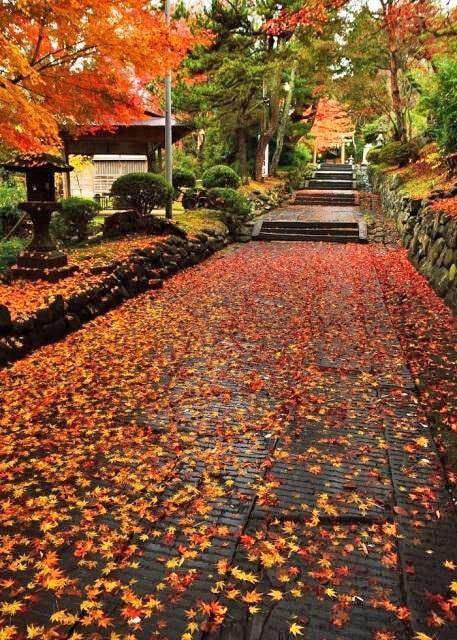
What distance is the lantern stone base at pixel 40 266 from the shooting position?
8.37 meters

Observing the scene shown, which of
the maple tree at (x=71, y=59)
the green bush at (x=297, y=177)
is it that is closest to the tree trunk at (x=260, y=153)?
the green bush at (x=297, y=177)

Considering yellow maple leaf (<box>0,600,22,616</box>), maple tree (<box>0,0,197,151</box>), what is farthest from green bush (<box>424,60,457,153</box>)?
yellow maple leaf (<box>0,600,22,616</box>)

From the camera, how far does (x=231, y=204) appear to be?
679 inches

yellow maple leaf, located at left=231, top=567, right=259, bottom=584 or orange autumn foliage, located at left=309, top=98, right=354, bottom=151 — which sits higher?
orange autumn foliage, located at left=309, top=98, right=354, bottom=151

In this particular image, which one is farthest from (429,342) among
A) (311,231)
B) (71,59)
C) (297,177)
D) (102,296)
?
(297,177)

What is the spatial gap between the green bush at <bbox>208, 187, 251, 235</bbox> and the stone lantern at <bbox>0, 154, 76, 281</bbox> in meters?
9.05

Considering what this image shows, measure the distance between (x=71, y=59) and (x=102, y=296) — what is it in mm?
4469

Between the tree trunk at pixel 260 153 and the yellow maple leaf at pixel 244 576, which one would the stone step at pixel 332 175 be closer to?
the tree trunk at pixel 260 153

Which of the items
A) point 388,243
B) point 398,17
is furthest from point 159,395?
point 398,17

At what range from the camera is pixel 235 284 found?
10.7 metres

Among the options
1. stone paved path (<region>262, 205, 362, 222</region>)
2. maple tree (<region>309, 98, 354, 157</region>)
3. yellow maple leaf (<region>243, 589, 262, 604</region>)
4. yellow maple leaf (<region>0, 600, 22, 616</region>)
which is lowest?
yellow maple leaf (<region>243, 589, 262, 604</region>)

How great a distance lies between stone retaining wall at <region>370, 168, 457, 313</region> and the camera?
877cm

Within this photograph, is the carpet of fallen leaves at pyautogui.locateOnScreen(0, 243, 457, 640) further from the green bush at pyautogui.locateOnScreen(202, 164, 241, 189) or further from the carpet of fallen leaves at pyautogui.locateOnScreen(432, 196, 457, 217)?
the green bush at pyautogui.locateOnScreen(202, 164, 241, 189)

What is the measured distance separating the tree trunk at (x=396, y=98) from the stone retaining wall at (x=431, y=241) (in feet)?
18.9
